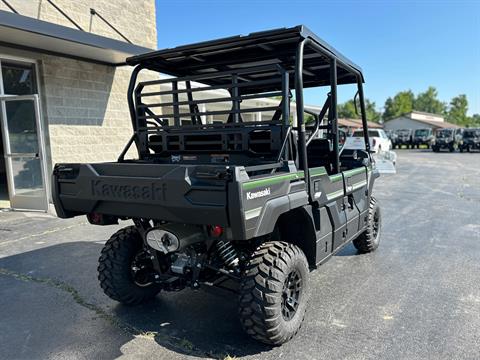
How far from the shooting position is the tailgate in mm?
2441

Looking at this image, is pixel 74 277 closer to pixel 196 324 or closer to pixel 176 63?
pixel 196 324

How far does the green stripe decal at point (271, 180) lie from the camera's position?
2.40 m

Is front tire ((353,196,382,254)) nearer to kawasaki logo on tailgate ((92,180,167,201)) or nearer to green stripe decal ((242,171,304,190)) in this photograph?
green stripe decal ((242,171,304,190))

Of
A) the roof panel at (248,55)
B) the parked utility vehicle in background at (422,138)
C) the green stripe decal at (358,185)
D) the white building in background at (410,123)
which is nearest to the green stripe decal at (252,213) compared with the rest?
the roof panel at (248,55)

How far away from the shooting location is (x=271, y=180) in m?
2.62

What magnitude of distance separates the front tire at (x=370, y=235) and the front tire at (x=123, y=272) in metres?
2.58

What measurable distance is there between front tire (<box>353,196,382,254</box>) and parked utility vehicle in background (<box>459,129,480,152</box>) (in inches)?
1142

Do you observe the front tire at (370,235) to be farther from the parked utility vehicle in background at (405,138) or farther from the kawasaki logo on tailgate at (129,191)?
the parked utility vehicle in background at (405,138)

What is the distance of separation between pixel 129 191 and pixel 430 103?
127m

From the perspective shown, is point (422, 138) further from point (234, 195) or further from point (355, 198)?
point (234, 195)

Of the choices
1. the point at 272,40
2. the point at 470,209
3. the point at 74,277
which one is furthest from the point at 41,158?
the point at 470,209

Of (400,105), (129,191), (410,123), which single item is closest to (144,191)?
(129,191)

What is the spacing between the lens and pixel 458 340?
2.90 m

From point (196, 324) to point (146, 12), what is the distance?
9731 millimetres
